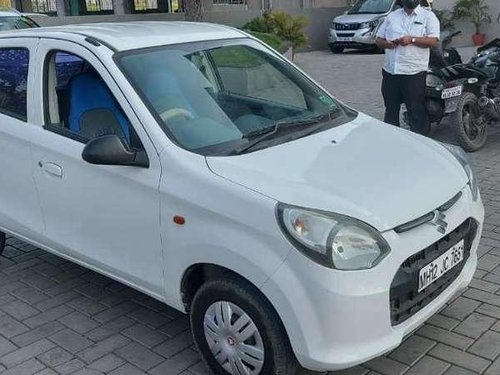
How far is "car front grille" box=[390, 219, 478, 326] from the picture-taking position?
2705 millimetres

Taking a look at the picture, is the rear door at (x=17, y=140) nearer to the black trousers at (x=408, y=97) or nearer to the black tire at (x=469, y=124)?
the black trousers at (x=408, y=97)

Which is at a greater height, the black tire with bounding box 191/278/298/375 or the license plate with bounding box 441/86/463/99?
the license plate with bounding box 441/86/463/99

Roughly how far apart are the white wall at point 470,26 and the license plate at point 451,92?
37.2 ft

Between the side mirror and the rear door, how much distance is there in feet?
2.92

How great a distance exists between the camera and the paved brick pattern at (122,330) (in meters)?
3.24

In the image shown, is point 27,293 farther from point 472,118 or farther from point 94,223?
point 472,118

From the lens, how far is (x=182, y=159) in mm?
3018

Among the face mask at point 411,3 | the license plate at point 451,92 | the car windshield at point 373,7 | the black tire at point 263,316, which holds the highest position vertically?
the face mask at point 411,3

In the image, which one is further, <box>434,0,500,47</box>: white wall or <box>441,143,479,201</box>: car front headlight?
<box>434,0,500,47</box>: white wall

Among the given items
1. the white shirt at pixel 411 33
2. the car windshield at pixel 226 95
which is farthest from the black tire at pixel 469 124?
the car windshield at pixel 226 95

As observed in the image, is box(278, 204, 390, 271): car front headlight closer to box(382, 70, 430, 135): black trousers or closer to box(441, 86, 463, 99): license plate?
box(382, 70, 430, 135): black trousers

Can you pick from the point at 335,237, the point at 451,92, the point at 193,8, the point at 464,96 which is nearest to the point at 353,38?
the point at 193,8

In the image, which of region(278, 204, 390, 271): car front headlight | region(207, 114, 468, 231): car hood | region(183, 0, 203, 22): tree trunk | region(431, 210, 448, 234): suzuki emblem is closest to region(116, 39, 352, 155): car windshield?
region(207, 114, 468, 231): car hood

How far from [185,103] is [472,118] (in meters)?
4.77
